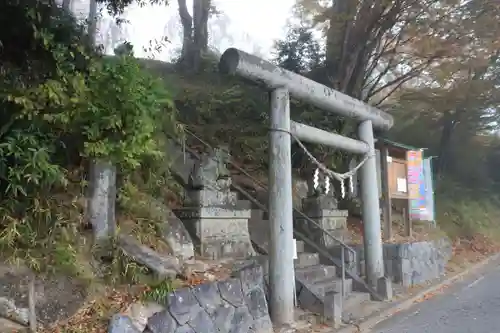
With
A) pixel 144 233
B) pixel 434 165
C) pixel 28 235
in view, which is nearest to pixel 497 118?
pixel 434 165

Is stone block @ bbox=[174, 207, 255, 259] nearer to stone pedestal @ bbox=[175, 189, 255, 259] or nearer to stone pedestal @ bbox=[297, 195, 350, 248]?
stone pedestal @ bbox=[175, 189, 255, 259]

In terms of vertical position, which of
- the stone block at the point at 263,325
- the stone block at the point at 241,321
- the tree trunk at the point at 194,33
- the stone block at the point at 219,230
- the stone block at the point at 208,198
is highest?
the tree trunk at the point at 194,33

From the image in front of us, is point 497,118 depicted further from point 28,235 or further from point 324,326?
point 28,235

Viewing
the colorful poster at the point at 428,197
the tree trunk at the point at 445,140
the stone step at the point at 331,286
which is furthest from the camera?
the tree trunk at the point at 445,140

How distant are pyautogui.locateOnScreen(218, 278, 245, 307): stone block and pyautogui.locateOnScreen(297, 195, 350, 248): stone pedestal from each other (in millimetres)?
3776

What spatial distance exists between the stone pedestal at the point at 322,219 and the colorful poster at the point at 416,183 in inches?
146

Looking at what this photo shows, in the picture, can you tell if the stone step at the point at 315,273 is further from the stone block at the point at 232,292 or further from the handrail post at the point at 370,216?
the stone block at the point at 232,292

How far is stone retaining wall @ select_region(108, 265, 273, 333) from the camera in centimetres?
494

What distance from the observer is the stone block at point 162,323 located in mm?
4894

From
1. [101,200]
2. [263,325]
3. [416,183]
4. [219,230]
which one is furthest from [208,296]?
[416,183]

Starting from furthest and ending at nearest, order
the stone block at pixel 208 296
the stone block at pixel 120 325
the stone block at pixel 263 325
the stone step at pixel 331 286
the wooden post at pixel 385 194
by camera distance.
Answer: the wooden post at pixel 385 194 < the stone step at pixel 331 286 < the stone block at pixel 263 325 < the stone block at pixel 208 296 < the stone block at pixel 120 325

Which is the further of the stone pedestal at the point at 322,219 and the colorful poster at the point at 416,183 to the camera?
the colorful poster at the point at 416,183

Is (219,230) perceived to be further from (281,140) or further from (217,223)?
(281,140)

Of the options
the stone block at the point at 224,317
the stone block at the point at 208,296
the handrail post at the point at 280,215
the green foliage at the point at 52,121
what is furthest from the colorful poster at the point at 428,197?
the green foliage at the point at 52,121
